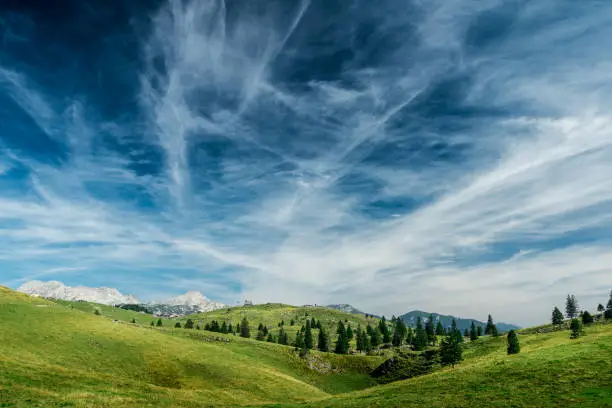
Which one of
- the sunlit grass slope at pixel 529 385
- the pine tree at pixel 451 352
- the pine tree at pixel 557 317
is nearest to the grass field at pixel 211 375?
the sunlit grass slope at pixel 529 385

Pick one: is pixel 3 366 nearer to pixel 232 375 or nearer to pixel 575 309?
pixel 232 375

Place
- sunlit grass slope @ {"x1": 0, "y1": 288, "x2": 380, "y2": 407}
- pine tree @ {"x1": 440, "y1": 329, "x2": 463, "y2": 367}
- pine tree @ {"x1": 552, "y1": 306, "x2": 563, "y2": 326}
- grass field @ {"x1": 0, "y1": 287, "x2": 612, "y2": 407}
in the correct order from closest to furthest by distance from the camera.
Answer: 1. grass field @ {"x1": 0, "y1": 287, "x2": 612, "y2": 407}
2. sunlit grass slope @ {"x1": 0, "y1": 288, "x2": 380, "y2": 407}
3. pine tree @ {"x1": 440, "y1": 329, "x2": 463, "y2": 367}
4. pine tree @ {"x1": 552, "y1": 306, "x2": 563, "y2": 326}

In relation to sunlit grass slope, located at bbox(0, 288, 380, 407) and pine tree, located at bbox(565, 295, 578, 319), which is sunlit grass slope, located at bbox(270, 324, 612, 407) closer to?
sunlit grass slope, located at bbox(0, 288, 380, 407)

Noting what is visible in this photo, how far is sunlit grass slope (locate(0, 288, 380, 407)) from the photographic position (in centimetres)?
3634

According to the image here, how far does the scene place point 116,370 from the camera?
198ft

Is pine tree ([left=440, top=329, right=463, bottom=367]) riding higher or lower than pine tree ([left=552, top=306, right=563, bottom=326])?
lower

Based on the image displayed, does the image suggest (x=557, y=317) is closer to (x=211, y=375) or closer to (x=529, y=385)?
(x=529, y=385)

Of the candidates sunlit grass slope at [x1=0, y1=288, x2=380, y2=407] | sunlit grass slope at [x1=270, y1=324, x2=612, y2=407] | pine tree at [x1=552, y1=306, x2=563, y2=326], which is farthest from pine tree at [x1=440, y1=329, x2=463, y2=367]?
pine tree at [x1=552, y1=306, x2=563, y2=326]

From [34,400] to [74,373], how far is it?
1275 cm

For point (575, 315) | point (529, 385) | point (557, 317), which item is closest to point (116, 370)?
point (529, 385)

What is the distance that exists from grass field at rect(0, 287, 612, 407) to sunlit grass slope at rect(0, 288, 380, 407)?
0.17 m

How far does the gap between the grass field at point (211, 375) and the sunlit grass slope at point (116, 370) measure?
0.17 metres

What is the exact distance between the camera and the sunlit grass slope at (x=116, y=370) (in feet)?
119

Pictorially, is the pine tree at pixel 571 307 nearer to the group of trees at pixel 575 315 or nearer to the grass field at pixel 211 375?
the group of trees at pixel 575 315
